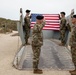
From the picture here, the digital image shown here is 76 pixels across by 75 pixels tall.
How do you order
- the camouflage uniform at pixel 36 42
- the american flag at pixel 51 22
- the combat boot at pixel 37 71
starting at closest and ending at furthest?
1. the combat boot at pixel 37 71
2. the camouflage uniform at pixel 36 42
3. the american flag at pixel 51 22

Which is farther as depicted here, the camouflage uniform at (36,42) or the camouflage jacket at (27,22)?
the camouflage jacket at (27,22)

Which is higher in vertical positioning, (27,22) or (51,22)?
(27,22)

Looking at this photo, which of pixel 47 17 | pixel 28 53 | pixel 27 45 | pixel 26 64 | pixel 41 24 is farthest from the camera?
pixel 47 17

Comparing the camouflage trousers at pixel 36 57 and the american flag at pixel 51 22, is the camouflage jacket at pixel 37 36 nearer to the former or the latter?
the camouflage trousers at pixel 36 57

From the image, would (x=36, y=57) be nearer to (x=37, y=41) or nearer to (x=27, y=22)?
(x=37, y=41)

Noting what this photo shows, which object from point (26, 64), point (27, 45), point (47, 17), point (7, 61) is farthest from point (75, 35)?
point (47, 17)

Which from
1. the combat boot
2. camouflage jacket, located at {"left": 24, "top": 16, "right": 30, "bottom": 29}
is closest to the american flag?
camouflage jacket, located at {"left": 24, "top": 16, "right": 30, "bottom": 29}

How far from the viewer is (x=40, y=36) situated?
9852 millimetres

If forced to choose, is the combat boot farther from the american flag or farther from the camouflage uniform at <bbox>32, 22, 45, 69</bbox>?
the american flag

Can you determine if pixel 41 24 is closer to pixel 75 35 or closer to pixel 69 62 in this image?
pixel 75 35

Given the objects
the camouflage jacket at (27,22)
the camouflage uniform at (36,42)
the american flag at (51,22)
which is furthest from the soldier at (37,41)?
the american flag at (51,22)

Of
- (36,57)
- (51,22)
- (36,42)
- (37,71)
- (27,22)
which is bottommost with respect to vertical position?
(37,71)

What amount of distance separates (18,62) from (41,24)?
→ 76.7 inches

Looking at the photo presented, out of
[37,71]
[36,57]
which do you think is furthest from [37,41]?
[37,71]
